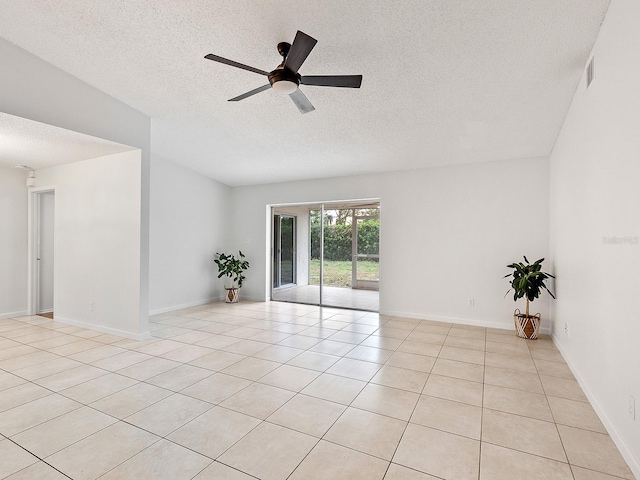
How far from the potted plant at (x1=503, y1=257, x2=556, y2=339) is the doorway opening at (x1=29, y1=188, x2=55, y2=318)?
728cm

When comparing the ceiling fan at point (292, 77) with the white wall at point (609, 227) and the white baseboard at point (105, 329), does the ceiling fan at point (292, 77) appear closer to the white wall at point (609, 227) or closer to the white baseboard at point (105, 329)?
the white wall at point (609, 227)

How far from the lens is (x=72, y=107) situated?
3.53m

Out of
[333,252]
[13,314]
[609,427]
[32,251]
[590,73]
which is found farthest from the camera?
[333,252]

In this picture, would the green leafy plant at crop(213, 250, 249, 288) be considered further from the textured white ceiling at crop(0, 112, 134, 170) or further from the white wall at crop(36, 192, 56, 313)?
the textured white ceiling at crop(0, 112, 134, 170)

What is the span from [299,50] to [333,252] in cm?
467

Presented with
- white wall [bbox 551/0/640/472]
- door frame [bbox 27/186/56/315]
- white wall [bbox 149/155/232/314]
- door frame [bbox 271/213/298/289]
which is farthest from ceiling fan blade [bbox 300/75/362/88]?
door frame [bbox 27/186/56/315]

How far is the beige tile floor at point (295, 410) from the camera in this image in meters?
1.90

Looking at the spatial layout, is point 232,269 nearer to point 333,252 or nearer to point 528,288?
point 333,252

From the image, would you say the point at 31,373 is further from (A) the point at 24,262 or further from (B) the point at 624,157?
(B) the point at 624,157

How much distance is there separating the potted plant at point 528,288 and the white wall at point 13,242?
7778 mm

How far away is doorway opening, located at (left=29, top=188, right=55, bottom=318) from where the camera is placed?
5.58 metres

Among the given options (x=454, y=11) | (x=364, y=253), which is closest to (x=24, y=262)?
(x=364, y=253)

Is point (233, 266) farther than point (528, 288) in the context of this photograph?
Yes

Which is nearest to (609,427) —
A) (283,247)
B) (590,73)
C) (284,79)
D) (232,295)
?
(590,73)
